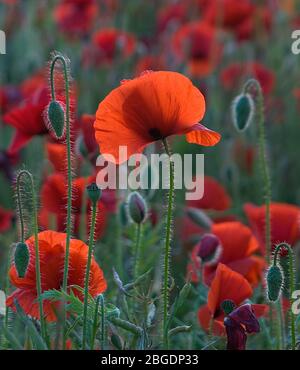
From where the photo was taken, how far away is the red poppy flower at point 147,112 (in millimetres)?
1665

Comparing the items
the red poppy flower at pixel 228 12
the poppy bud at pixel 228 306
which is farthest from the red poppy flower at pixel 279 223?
the red poppy flower at pixel 228 12

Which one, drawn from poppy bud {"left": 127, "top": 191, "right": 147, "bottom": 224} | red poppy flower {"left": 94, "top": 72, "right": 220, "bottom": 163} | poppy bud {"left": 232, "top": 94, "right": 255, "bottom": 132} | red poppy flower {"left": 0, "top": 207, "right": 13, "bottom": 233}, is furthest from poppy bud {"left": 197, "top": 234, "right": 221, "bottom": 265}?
red poppy flower {"left": 0, "top": 207, "right": 13, "bottom": 233}

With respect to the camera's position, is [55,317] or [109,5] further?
[109,5]

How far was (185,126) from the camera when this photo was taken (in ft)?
5.58

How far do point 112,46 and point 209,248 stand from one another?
2457mm

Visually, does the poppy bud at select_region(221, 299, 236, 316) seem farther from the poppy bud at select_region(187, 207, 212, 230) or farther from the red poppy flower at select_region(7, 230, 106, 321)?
the poppy bud at select_region(187, 207, 212, 230)

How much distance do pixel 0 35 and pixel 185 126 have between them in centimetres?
298

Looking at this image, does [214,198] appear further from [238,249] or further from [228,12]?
[228,12]

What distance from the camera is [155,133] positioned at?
5.65ft

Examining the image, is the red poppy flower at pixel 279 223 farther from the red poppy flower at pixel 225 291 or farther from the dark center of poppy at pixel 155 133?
the dark center of poppy at pixel 155 133

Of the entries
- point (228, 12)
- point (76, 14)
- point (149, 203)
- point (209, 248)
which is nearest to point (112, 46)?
point (76, 14)

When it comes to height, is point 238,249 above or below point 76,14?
below

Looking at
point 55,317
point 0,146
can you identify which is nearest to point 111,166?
point 55,317
